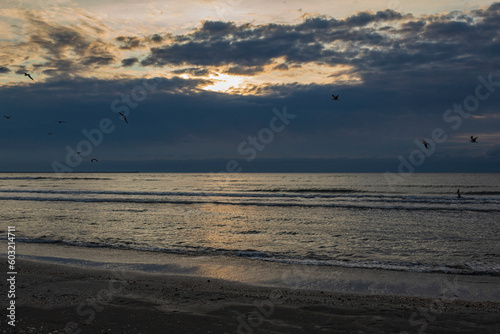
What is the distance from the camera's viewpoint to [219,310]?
7812mm

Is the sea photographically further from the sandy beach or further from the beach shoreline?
the sandy beach

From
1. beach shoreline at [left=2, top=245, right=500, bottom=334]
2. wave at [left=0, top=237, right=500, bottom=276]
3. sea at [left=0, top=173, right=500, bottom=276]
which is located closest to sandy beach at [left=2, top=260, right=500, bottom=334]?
beach shoreline at [left=2, top=245, right=500, bottom=334]

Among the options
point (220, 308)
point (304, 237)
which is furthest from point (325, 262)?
point (220, 308)

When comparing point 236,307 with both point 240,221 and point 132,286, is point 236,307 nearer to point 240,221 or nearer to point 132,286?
point 132,286

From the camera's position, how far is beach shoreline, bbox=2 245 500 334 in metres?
6.89

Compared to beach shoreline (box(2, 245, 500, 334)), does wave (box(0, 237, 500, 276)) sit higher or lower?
lower

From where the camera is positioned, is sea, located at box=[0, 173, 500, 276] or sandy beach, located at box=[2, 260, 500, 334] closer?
sandy beach, located at box=[2, 260, 500, 334]

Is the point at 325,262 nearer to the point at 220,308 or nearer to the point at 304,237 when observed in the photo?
the point at 304,237

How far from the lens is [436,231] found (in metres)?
20.6

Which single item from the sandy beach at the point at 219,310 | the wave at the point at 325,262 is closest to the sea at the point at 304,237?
the wave at the point at 325,262

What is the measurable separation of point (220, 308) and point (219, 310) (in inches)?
5.4

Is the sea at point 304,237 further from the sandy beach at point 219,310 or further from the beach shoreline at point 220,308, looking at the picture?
the sandy beach at point 219,310

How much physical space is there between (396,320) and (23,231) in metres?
21.1

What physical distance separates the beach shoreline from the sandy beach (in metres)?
0.02
